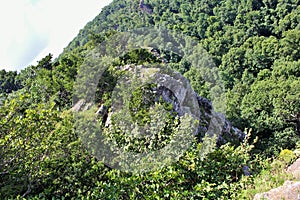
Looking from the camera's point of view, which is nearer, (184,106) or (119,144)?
(119,144)

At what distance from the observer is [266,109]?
2667cm

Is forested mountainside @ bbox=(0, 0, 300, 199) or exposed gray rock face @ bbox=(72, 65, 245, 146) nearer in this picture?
forested mountainside @ bbox=(0, 0, 300, 199)

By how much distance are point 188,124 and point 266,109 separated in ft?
76.4

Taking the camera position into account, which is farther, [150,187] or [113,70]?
[113,70]

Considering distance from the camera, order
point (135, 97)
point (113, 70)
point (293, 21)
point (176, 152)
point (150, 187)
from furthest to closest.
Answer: point (293, 21), point (113, 70), point (135, 97), point (176, 152), point (150, 187)

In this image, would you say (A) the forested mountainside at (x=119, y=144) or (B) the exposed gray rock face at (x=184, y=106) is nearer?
(A) the forested mountainside at (x=119, y=144)

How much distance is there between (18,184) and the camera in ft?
17.5

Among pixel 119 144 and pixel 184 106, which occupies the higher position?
pixel 184 106

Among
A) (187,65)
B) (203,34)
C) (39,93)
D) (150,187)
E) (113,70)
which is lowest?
(150,187)

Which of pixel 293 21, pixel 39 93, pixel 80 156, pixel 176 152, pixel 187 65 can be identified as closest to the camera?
pixel 176 152

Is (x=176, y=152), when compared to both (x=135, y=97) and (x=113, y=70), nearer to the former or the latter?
(x=135, y=97)

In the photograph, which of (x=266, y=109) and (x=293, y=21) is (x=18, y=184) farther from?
(x=293, y=21)

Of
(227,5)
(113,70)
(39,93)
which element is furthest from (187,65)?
(113,70)

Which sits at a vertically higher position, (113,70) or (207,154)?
(113,70)
